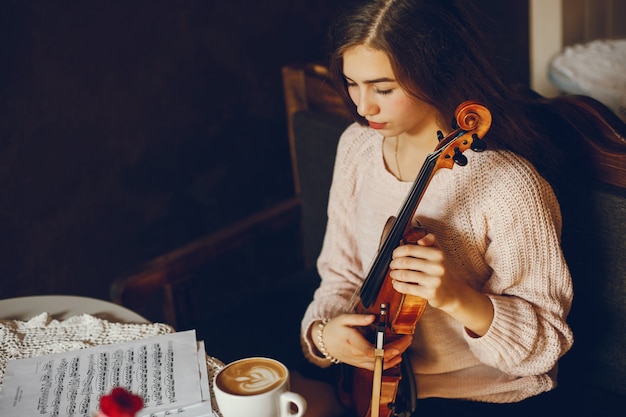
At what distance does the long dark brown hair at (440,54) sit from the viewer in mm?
1109

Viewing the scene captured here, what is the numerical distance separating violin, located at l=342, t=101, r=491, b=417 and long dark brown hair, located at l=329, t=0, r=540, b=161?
126mm

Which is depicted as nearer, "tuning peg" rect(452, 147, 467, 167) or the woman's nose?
"tuning peg" rect(452, 147, 467, 167)

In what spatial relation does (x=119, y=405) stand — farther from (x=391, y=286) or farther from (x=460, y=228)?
(x=460, y=228)

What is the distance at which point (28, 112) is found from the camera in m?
1.69

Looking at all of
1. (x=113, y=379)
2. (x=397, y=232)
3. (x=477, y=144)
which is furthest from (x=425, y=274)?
(x=113, y=379)

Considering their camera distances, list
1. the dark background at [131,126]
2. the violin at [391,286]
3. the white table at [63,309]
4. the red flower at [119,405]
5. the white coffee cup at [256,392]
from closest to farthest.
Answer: the red flower at [119,405] < the white coffee cup at [256,392] < the violin at [391,286] < the white table at [63,309] < the dark background at [131,126]

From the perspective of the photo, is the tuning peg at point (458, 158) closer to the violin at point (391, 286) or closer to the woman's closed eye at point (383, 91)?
the violin at point (391, 286)

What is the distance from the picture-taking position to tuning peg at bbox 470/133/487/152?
950 millimetres

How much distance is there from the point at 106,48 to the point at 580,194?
1.21 meters

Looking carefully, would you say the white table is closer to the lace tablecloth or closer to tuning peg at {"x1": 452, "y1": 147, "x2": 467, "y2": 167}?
the lace tablecloth

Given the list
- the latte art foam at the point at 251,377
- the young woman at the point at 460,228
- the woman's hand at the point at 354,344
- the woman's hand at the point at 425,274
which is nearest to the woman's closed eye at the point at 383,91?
the young woman at the point at 460,228

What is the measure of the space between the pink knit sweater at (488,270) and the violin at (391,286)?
0.12 m

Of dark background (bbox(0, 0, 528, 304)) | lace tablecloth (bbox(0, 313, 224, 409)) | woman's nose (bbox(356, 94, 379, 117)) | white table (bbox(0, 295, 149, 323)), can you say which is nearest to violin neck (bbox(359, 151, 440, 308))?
woman's nose (bbox(356, 94, 379, 117))

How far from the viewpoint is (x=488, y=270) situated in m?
1.23
